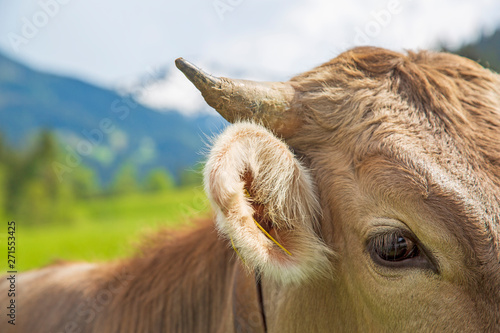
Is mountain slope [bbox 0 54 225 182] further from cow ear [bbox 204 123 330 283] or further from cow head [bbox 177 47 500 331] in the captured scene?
cow ear [bbox 204 123 330 283]


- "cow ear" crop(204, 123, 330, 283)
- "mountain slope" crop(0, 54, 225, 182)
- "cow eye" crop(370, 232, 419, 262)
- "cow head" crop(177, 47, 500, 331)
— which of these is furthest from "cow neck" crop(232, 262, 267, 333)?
"mountain slope" crop(0, 54, 225, 182)

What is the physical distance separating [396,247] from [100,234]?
13.1 meters

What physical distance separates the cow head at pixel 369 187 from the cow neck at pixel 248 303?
→ 0.33 feet

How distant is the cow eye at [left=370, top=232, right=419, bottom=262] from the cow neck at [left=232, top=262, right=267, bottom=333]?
2.67 ft

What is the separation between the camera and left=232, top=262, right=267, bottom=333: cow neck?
2.65 meters

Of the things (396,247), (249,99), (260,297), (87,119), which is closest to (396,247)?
(396,247)

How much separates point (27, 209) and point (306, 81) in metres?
28.7

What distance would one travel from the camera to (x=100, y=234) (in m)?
13.9

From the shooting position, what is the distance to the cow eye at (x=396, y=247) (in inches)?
80.5

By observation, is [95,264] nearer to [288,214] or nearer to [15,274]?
[15,274]

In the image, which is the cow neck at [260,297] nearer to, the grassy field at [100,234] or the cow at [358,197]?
the cow at [358,197]

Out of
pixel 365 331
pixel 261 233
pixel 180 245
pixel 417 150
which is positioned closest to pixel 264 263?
pixel 261 233

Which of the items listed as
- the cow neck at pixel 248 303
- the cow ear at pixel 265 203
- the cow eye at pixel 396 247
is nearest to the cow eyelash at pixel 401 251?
the cow eye at pixel 396 247

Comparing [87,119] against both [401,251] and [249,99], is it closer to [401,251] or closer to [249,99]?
[249,99]
